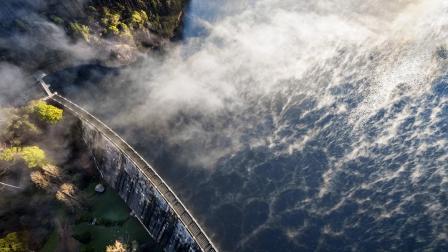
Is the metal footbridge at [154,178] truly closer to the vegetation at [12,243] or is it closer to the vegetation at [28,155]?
the vegetation at [28,155]

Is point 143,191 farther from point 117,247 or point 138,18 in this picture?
point 138,18

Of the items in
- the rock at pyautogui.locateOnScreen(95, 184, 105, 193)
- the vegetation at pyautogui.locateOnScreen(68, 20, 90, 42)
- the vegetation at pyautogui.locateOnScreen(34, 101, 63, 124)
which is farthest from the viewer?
the vegetation at pyautogui.locateOnScreen(68, 20, 90, 42)

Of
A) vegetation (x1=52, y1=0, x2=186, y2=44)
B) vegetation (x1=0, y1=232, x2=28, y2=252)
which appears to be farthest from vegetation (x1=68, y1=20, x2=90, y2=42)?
vegetation (x1=0, y1=232, x2=28, y2=252)

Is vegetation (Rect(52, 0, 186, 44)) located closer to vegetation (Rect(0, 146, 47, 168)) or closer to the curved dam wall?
the curved dam wall

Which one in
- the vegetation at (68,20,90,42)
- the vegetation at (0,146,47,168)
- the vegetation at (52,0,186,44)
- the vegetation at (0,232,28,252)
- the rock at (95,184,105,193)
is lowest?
the vegetation at (0,232,28,252)

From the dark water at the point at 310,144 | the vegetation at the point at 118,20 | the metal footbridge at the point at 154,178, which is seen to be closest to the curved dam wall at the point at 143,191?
the metal footbridge at the point at 154,178

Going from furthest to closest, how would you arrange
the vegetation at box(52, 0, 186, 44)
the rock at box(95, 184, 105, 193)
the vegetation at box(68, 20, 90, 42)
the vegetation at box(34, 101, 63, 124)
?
the vegetation at box(52, 0, 186, 44)
the vegetation at box(68, 20, 90, 42)
the vegetation at box(34, 101, 63, 124)
the rock at box(95, 184, 105, 193)

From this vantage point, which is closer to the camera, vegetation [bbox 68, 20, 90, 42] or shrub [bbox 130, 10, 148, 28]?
vegetation [bbox 68, 20, 90, 42]

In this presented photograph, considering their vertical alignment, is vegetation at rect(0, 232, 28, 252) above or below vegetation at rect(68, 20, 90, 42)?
below

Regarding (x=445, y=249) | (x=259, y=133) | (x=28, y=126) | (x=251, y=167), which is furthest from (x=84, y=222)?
(x=445, y=249)
